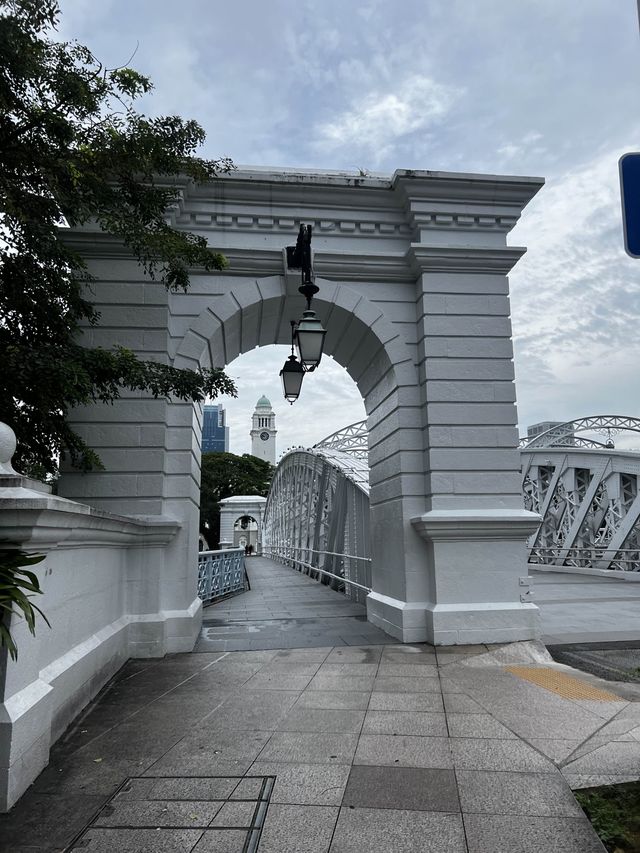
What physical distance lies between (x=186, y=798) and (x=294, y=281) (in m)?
6.43

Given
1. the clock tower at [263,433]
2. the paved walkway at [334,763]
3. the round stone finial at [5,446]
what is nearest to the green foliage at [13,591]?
the round stone finial at [5,446]

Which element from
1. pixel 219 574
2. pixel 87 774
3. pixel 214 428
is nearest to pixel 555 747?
pixel 87 774

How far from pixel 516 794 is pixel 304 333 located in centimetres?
468

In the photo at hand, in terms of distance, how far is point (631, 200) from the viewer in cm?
301

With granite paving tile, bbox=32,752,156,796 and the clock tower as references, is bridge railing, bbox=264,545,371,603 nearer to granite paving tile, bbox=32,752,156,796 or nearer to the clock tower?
granite paving tile, bbox=32,752,156,796

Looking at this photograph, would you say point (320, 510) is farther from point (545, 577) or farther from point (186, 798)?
point (186, 798)

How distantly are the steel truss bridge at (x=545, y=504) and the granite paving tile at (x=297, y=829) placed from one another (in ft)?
30.1

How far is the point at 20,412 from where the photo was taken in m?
6.22

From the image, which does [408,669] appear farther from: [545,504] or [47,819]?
[545,504]

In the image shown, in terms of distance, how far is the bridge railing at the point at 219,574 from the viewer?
43.2 feet

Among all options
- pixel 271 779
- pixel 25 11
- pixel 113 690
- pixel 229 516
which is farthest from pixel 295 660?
pixel 229 516

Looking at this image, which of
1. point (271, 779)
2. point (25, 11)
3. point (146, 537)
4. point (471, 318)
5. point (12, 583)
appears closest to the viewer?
point (12, 583)

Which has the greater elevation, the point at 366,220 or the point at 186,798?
the point at 366,220

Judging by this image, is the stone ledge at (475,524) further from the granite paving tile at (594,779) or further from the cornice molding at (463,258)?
the granite paving tile at (594,779)
